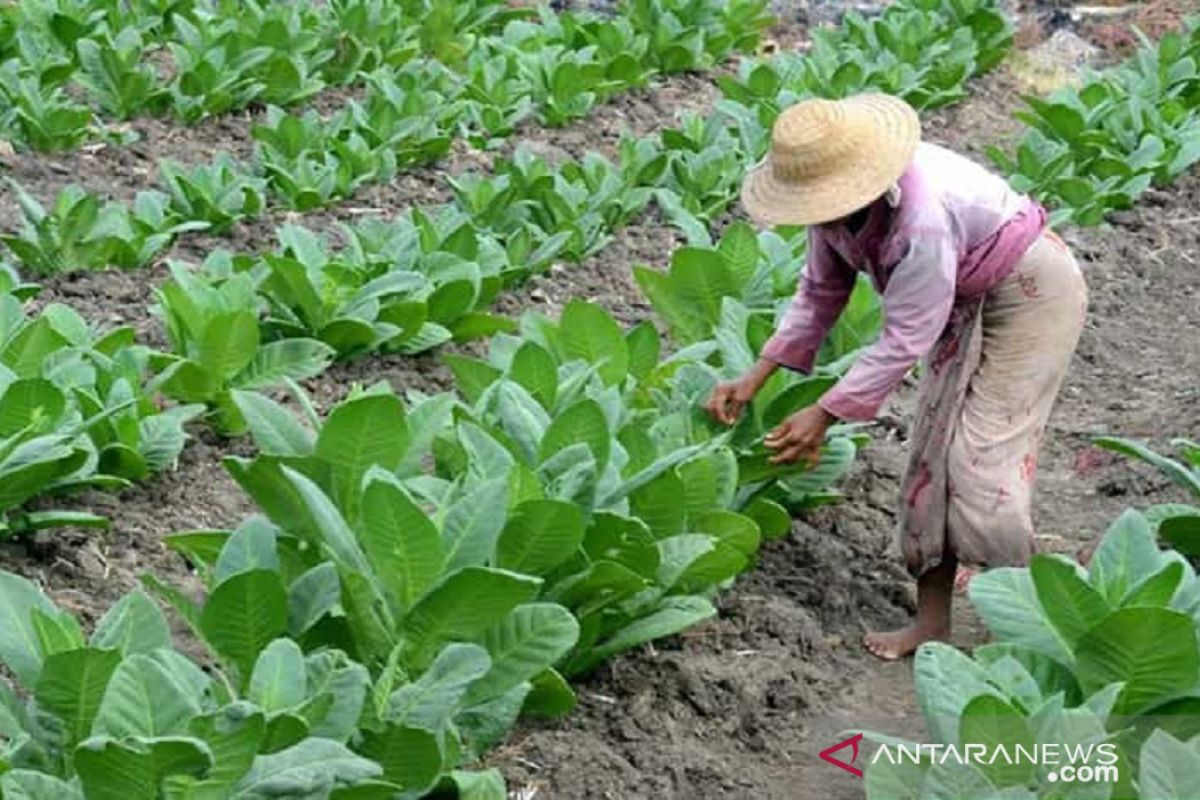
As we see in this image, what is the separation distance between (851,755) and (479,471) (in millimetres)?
936

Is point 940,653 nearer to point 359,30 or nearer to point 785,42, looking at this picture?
point 359,30

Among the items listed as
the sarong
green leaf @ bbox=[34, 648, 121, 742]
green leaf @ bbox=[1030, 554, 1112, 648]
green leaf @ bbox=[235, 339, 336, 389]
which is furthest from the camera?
green leaf @ bbox=[235, 339, 336, 389]

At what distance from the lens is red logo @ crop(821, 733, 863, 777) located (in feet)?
14.0

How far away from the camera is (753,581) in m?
5.05

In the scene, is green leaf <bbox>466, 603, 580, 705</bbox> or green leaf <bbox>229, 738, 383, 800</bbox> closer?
green leaf <bbox>229, 738, 383, 800</bbox>

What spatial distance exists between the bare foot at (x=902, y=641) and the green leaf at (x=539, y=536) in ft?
3.37

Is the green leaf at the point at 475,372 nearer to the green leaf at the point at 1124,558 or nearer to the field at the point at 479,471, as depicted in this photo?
the field at the point at 479,471

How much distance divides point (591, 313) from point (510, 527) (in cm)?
133

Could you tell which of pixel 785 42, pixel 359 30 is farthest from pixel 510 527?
pixel 785 42

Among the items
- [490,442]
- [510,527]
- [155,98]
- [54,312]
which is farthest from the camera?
[155,98]

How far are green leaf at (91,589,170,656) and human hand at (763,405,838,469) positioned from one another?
58.1 inches

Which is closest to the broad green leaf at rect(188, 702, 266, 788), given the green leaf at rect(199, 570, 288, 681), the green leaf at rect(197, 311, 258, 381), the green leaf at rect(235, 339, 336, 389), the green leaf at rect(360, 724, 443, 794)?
the green leaf at rect(360, 724, 443, 794)

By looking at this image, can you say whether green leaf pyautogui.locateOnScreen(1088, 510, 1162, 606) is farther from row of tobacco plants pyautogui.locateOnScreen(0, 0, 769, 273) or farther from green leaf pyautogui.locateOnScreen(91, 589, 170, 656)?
row of tobacco plants pyautogui.locateOnScreen(0, 0, 769, 273)

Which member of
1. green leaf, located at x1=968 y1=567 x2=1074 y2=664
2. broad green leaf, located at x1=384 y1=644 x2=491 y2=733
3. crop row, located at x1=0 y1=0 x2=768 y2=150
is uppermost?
broad green leaf, located at x1=384 y1=644 x2=491 y2=733
